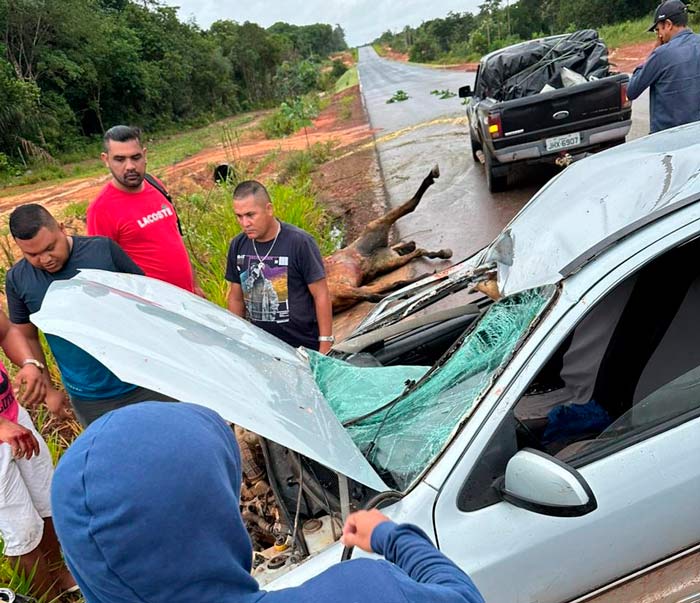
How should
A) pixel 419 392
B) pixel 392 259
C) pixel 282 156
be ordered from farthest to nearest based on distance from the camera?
1. pixel 282 156
2. pixel 392 259
3. pixel 419 392

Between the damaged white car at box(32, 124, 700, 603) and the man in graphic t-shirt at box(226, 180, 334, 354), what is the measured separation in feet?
3.05

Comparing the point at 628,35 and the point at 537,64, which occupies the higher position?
the point at 628,35

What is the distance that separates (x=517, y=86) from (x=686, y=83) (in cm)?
431

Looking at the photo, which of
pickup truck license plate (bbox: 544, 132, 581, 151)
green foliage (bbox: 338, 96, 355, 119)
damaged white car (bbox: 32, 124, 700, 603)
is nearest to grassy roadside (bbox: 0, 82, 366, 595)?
damaged white car (bbox: 32, 124, 700, 603)

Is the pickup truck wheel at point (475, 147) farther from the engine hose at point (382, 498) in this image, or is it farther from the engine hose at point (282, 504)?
the engine hose at point (382, 498)

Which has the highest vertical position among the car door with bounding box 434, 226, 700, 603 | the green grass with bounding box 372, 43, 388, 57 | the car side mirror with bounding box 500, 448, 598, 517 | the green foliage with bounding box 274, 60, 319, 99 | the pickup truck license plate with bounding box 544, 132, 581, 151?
the green grass with bounding box 372, 43, 388, 57

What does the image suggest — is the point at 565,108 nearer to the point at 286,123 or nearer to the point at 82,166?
the point at 286,123

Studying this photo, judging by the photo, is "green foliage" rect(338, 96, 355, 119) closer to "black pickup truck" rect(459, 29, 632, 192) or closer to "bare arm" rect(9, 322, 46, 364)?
"black pickup truck" rect(459, 29, 632, 192)

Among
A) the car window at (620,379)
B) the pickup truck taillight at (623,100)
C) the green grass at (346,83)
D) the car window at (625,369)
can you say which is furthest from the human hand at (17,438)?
the green grass at (346,83)

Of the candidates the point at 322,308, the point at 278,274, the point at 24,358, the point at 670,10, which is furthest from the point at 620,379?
the point at 670,10

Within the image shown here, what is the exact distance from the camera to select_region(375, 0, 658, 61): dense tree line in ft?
121

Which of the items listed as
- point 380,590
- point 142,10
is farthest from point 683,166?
point 142,10

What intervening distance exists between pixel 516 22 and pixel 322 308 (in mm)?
53958

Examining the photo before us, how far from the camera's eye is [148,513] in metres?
0.89
